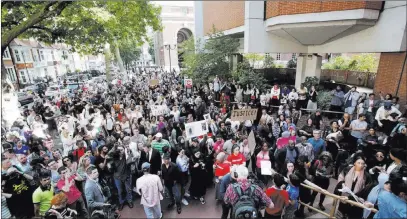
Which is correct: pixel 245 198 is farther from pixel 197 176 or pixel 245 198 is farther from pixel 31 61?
pixel 31 61

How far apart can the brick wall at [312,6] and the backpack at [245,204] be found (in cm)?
859

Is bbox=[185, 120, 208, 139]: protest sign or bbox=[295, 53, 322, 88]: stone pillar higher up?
bbox=[295, 53, 322, 88]: stone pillar

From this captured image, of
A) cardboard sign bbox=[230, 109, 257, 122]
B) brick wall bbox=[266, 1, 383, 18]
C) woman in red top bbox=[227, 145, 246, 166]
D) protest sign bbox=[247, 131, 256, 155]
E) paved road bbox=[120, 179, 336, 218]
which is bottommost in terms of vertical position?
paved road bbox=[120, 179, 336, 218]

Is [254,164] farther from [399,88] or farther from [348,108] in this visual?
[399,88]

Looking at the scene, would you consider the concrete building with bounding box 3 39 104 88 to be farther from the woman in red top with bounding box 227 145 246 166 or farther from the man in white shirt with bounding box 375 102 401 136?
the man in white shirt with bounding box 375 102 401 136

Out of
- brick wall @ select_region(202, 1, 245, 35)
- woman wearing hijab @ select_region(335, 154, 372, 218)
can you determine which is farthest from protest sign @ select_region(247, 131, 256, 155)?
brick wall @ select_region(202, 1, 245, 35)

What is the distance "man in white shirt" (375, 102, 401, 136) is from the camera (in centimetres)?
684

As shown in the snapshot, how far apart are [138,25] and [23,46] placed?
1309 inches

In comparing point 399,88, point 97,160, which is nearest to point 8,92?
point 97,160

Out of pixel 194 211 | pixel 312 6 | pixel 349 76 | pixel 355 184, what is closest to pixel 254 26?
pixel 312 6

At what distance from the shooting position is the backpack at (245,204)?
3.18m

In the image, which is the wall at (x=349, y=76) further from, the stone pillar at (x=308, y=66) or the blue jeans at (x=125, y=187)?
the blue jeans at (x=125, y=187)

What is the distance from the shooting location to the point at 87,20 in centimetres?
1123

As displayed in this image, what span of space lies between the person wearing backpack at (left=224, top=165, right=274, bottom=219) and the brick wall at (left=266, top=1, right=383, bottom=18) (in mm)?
8343
